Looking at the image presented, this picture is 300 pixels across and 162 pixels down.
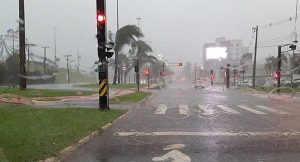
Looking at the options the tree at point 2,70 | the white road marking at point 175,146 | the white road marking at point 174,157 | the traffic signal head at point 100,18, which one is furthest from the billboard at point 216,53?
the white road marking at point 174,157

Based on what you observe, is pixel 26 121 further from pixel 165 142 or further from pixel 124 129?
pixel 165 142

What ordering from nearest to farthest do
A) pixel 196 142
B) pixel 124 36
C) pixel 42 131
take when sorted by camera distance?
pixel 196 142
pixel 42 131
pixel 124 36

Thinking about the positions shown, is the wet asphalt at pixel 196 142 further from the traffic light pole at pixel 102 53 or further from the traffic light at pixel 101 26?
the traffic light at pixel 101 26

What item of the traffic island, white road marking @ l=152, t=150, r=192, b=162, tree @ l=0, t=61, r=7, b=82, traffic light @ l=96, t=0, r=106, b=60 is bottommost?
white road marking @ l=152, t=150, r=192, b=162

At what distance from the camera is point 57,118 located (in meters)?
17.2

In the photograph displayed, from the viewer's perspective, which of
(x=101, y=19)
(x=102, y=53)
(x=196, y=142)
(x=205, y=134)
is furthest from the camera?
(x=102, y=53)

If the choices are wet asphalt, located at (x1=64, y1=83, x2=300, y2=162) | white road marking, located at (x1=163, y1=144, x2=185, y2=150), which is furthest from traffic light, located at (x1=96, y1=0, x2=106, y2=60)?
white road marking, located at (x1=163, y1=144, x2=185, y2=150)

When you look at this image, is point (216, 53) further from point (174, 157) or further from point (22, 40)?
point (174, 157)

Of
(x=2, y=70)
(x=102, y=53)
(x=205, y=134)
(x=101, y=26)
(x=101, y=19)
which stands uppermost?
(x=101, y=19)

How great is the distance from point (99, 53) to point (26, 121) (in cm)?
690

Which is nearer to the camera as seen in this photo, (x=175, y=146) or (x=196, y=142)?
(x=175, y=146)

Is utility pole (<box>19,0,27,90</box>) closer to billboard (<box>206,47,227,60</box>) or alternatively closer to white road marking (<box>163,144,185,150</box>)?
white road marking (<box>163,144,185,150</box>)

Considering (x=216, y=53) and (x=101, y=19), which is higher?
(x=216, y=53)

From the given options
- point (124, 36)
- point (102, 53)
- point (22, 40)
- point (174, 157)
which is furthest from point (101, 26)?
point (124, 36)
